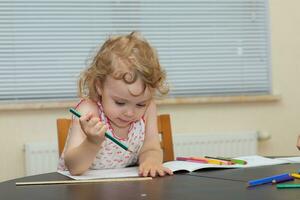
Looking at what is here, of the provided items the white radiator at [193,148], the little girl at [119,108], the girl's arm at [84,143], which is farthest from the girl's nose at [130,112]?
the white radiator at [193,148]

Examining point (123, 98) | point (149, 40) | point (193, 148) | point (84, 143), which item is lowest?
point (193, 148)

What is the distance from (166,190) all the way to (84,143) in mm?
339

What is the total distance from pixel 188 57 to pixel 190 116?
29cm

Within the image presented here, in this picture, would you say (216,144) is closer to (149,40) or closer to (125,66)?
(149,40)

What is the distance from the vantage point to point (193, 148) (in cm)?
255

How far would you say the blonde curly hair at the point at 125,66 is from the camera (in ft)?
4.61

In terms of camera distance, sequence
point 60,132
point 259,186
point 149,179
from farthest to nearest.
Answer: point 60,132, point 149,179, point 259,186

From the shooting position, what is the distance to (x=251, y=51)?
8.92ft

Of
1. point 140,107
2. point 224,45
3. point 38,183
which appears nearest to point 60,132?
point 140,107

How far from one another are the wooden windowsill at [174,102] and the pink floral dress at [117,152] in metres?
0.87

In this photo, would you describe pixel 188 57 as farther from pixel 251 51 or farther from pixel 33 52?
pixel 33 52

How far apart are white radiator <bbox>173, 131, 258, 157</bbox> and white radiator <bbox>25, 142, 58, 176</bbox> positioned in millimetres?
563

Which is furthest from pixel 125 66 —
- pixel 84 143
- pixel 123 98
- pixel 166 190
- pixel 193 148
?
pixel 193 148

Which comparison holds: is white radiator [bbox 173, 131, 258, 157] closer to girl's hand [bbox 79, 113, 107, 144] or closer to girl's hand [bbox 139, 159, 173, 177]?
girl's hand [bbox 139, 159, 173, 177]
